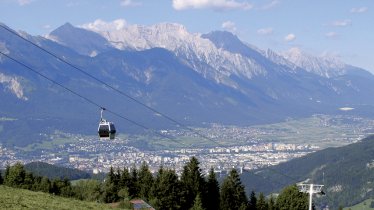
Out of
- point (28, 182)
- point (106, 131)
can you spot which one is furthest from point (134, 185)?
point (106, 131)

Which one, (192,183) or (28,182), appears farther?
(28,182)

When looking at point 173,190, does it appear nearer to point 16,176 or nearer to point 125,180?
point 125,180

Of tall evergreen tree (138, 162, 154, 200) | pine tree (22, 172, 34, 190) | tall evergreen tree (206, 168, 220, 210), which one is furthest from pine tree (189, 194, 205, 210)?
pine tree (22, 172, 34, 190)

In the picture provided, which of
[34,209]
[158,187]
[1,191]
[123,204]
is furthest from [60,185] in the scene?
[34,209]

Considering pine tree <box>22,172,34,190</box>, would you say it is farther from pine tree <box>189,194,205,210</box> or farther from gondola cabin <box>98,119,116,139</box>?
gondola cabin <box>98,119,116,139</box>

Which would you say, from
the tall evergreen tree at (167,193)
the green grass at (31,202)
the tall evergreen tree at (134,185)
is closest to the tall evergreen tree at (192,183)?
the tall evergreen tree at (167,193)
